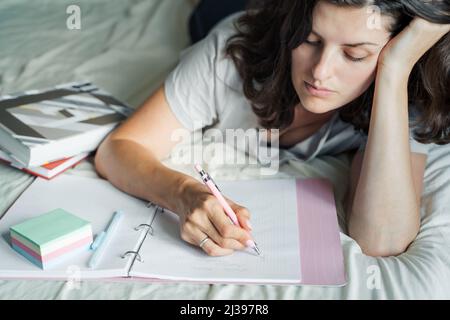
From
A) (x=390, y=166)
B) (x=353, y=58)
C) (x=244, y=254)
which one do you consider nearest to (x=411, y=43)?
(x=353, y=58)

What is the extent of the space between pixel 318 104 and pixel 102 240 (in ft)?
1.38

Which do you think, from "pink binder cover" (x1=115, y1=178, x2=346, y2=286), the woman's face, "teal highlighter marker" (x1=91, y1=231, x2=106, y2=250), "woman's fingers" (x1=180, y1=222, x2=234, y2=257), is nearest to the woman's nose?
the woman's face

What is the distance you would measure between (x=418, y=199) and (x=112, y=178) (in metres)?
0.54

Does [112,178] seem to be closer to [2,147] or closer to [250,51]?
[2,147]

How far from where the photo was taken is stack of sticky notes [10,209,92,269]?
858 millimetres

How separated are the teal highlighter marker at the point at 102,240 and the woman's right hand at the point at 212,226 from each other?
11 cm

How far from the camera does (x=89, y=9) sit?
1.89m

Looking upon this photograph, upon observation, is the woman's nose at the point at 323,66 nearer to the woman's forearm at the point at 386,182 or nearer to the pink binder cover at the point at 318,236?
the woman's forearm at the point at 386,182

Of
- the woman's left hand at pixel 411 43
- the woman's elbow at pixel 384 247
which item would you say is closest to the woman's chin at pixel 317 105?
the woman's left hand at pixel 411 43

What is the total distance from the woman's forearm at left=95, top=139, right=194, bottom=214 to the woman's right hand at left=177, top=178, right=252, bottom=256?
0.06 m

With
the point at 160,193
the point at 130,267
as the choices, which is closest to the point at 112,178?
the point at 160,193

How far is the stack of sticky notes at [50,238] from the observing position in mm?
858

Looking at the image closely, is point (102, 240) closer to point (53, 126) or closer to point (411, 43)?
point (53, 126)

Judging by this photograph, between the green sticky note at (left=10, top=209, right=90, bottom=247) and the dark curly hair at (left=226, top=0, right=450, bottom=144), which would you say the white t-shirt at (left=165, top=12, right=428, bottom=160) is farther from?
the green sticky note at (left=10, top=209, right=90, bottom=247)
